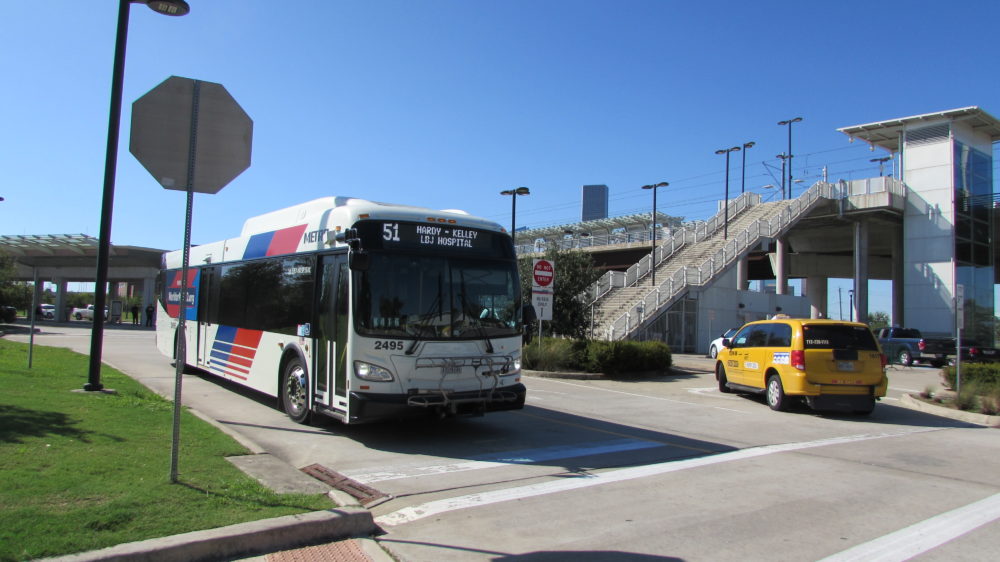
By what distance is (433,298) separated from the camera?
8.79 metres

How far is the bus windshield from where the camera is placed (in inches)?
332

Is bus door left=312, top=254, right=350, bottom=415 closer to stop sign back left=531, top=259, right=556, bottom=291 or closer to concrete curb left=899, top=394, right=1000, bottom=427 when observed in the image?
stop sign back left=531, top=259, right=556, bottom=291

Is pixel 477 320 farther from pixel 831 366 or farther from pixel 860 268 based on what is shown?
pixel 860 268

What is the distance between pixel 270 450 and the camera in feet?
27.1

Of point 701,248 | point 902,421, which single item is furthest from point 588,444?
point 701,248

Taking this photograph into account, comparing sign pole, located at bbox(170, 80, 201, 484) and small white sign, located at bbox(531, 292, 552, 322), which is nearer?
sign pole, located at bbox(170, 80, 201, 484)

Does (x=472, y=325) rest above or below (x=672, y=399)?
above

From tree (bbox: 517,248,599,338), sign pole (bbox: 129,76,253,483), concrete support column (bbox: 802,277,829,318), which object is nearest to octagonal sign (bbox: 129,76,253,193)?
sign pole (bbox: 129,76,253,483)

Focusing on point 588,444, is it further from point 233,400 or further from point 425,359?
point 233,400

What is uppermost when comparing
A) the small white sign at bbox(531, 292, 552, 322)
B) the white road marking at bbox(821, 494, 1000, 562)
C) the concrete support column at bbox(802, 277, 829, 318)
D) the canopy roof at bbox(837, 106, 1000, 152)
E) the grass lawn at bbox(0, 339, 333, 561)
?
the canopy roof at bbox(837, 106, 1000, 152)

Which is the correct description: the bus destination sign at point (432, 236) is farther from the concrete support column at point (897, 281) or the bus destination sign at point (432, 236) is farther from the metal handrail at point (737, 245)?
the concrete support column at point (897, 281)

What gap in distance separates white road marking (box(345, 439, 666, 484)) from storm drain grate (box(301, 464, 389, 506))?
0.17 meters

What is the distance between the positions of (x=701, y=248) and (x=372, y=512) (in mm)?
38315

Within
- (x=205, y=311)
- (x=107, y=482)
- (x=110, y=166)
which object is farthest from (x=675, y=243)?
(x=107, y=482)
